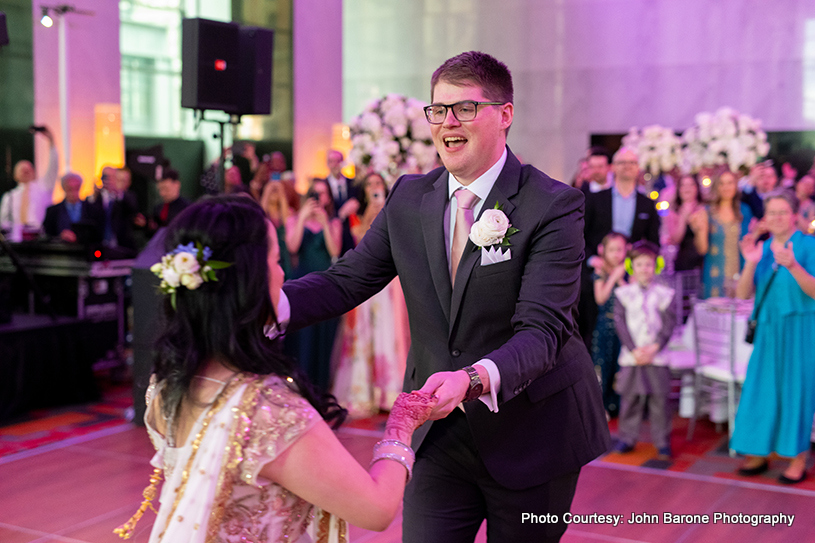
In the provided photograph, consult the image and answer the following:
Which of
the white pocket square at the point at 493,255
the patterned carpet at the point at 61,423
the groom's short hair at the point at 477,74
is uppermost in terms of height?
the groom's short hair at the point at 477,74

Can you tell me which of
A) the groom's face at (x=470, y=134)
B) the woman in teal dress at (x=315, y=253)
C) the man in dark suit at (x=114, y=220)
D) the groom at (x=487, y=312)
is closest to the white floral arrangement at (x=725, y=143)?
the woman in teal dress at (x=315, y=253)

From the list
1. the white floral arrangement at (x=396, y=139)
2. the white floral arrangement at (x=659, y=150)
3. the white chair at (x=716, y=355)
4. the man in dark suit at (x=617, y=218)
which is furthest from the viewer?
the white floral arrangement at (x=659, y=150)

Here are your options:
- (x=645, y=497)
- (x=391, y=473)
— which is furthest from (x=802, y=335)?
(x=391, y=473)

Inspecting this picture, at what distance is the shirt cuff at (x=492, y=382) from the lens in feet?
6.01

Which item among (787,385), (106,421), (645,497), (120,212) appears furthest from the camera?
(120,212)

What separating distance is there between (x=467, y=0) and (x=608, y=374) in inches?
406

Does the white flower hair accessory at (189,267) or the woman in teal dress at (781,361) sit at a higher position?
the white flower hair accessory at (189,267)

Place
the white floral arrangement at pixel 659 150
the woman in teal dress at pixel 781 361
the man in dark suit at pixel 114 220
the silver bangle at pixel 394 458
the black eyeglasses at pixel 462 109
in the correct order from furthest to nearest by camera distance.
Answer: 1. the man in dark suit at pixel 114 220
2. the white floral arrangement at pixel 659 150
3. the woman in teal dress at pixel 781 361
4. the black eyeglasses at pixel 462 109
5. the silver bangle at pixel 394 458

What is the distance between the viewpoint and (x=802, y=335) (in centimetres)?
477

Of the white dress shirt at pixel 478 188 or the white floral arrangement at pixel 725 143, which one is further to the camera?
the white floral arrangement at pixel 725 143

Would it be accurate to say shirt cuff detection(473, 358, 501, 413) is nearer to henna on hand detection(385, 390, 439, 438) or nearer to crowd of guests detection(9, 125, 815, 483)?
henna on hand detection(385, 390, 439, 438)

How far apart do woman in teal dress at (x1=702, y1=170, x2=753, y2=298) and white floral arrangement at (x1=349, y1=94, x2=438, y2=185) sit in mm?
2262

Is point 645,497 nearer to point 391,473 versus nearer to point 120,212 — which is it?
point 391,473

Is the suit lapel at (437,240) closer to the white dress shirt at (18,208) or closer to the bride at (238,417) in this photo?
the bride at (238,417)
